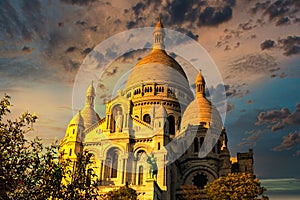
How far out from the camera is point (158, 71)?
58344 mm

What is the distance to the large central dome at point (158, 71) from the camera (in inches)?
2276

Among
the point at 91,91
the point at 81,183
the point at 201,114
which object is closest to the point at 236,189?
the point at 81,183

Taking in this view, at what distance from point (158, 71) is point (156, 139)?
774 inches

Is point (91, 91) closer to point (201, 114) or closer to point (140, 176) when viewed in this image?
point (201, 114)

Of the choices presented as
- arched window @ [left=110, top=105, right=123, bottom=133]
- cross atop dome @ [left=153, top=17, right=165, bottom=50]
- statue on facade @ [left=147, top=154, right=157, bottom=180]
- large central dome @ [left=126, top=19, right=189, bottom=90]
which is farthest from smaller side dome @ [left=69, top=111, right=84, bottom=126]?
cross atop dome @ [left=153, top=17, right=165, bottom=50]

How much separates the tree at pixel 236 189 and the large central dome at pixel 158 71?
28.9 m

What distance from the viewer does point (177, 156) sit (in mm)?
44719

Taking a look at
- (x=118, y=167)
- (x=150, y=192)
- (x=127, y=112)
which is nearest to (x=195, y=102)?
(x=127, y=112)

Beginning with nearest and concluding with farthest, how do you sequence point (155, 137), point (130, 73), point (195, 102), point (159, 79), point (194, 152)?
point (155, 137) < point (194, 152) < point (195, 102) < point (159, 79) < point (130, 73)

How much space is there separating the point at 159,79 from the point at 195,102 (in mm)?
7405

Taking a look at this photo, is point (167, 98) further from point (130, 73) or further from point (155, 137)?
point (155, 137)

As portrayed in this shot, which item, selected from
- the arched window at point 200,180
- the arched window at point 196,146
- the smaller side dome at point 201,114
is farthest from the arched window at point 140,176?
the smaller side dome at point 201,114

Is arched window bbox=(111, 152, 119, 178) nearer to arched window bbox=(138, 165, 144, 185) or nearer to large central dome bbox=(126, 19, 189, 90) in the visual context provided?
arched window bbox=(138, 165, 144, 185)

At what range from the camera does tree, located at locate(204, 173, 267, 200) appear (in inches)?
1120
